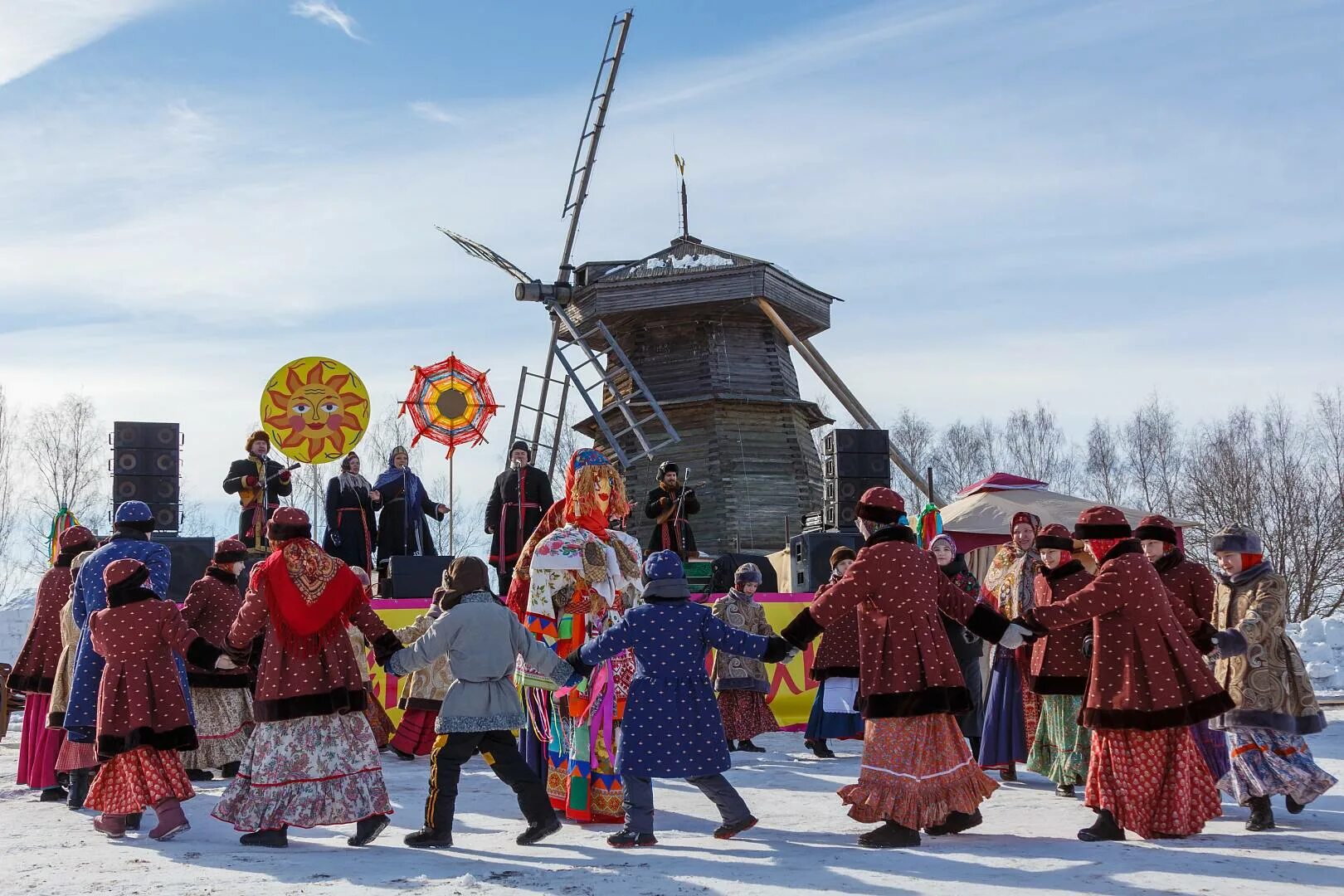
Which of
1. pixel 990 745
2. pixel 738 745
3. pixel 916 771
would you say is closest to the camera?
pixel 916 771

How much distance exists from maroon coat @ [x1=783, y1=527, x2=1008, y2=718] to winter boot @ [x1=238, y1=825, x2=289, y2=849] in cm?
226

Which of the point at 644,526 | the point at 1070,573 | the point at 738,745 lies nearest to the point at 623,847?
the point at 1070,573

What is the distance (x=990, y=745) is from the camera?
298 inches

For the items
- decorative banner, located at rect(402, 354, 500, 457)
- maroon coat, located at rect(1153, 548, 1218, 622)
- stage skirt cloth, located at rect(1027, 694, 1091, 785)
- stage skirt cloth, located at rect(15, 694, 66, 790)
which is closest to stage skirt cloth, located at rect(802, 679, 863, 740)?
stage skirt cloth, located at rect(1027, 694, 1091, 785)

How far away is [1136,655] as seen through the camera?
214 inches

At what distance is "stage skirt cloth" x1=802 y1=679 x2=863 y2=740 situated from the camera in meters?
8.84

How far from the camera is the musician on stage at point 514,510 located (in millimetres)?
11961

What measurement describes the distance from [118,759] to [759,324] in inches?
690

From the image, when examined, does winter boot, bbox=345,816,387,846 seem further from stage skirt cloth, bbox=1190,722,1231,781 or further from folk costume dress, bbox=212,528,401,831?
stage skirt cloth, bbox=1190,722,1231,781

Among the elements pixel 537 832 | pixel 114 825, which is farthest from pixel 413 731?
pixel 537 832

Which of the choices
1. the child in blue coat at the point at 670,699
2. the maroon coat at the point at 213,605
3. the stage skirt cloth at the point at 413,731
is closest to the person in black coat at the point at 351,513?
the stage skirt cloth at the point at 413,731

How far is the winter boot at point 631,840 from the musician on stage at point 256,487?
6.91 m

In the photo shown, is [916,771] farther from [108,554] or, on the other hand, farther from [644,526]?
[644,526]

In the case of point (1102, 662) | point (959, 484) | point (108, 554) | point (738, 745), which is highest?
point (959, 484)
